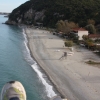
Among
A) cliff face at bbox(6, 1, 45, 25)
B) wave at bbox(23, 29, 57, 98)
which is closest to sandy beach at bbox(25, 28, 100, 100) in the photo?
wave at bbox(23, 29, 57, 98)

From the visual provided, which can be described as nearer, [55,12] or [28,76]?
[28,76]

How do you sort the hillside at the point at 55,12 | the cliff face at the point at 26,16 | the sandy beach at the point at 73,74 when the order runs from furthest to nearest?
the cliff face at the point at 26,16 → the hillside at the point at 55,12 → the sandy beach at the point at 73,74

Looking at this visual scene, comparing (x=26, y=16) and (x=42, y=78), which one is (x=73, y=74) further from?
(x=26, y=16)

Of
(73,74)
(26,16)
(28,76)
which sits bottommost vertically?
(28,76)

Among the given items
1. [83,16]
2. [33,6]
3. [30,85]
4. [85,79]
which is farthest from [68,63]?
[33,6]

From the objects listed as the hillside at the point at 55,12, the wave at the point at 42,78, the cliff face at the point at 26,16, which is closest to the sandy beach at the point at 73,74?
the wave at the point at 42,78

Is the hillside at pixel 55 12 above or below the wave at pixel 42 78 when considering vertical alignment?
above

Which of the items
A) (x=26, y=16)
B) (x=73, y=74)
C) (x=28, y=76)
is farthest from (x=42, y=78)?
(x=26, y=16)

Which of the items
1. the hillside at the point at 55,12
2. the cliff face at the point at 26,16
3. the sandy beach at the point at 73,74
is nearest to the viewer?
the sandy beach at the point at 73,74

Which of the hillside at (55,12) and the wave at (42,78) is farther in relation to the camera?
the hillside at (55,12)

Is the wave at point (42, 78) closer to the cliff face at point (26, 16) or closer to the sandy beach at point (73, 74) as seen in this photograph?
the sandy beach at point (73, 74)
